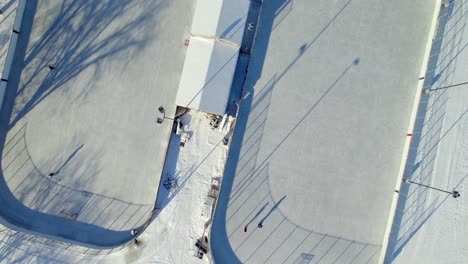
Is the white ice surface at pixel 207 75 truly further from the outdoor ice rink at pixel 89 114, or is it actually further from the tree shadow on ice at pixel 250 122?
the outdoor ice rink at pixel 89 114

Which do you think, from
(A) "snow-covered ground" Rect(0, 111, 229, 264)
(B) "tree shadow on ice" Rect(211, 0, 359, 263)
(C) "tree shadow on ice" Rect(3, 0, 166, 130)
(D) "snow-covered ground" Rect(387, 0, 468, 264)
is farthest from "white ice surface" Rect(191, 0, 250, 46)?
(D) "snow-covered ground" Rect(387, 0, 468, 264)

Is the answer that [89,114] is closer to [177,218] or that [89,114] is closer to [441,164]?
[177,218]

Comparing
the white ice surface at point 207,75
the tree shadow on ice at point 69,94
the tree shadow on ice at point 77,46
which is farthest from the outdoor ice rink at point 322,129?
the tree shadow on ice at point 77,46

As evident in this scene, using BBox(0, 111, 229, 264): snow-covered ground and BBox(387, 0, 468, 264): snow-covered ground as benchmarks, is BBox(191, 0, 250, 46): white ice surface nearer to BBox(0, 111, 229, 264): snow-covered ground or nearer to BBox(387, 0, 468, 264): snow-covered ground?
BBox(0, 111, 229, 264): snow-covered ground

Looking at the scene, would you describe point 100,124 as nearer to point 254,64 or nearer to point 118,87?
point 118,87

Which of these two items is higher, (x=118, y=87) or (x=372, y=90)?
(x=372, y=90)

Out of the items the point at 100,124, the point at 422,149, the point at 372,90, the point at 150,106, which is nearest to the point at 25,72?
the point at 100,124
